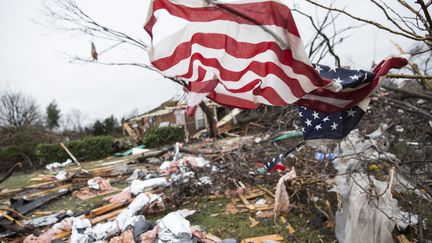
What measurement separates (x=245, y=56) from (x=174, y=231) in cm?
235

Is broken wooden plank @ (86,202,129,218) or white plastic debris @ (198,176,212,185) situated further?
white plastic debris @ (198,176,212,185)

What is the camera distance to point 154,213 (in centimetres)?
510

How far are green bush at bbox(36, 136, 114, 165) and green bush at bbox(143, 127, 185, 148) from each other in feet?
9.80

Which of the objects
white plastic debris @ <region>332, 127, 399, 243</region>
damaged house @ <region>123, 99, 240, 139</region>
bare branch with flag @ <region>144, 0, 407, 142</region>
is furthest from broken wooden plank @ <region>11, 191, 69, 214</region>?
damaged house @ <region>123, 99, 240, 139</region>

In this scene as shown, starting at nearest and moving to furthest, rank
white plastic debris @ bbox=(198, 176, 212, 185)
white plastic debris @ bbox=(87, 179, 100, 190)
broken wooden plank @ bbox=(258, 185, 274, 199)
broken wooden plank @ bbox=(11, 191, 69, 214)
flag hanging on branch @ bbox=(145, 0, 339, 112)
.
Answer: flag hanging on branch @ bbox=(145, 0, 339, 112) → broken wooden plank @ bbox=(258, 185, 274, 199) → white plastic debris @ bbox=(198, 176, 212, 185) → broken wooden plank @ bbox=(11, 191, 69, 214) → white plastic debris @ bbox=(87, 179, 100, 190)

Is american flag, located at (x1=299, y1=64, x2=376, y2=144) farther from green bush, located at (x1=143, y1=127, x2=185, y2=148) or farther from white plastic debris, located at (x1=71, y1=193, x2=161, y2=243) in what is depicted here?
green bush, located at (x1=143, y1=127, x2=185, y2=148)

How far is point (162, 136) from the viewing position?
1944 centimetres

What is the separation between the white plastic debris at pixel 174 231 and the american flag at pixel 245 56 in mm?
1856

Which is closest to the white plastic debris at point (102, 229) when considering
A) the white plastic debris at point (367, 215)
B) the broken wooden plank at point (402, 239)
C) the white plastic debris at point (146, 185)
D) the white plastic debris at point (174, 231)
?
the white plastic debris at point (174, 231)

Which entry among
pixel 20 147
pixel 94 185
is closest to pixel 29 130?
pixel 20 147

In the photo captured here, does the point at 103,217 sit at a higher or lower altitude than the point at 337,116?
lower

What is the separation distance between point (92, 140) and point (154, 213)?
16.0 m

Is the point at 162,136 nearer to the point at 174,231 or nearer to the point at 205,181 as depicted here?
the point at 205,181

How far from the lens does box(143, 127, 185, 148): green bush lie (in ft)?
63.2
